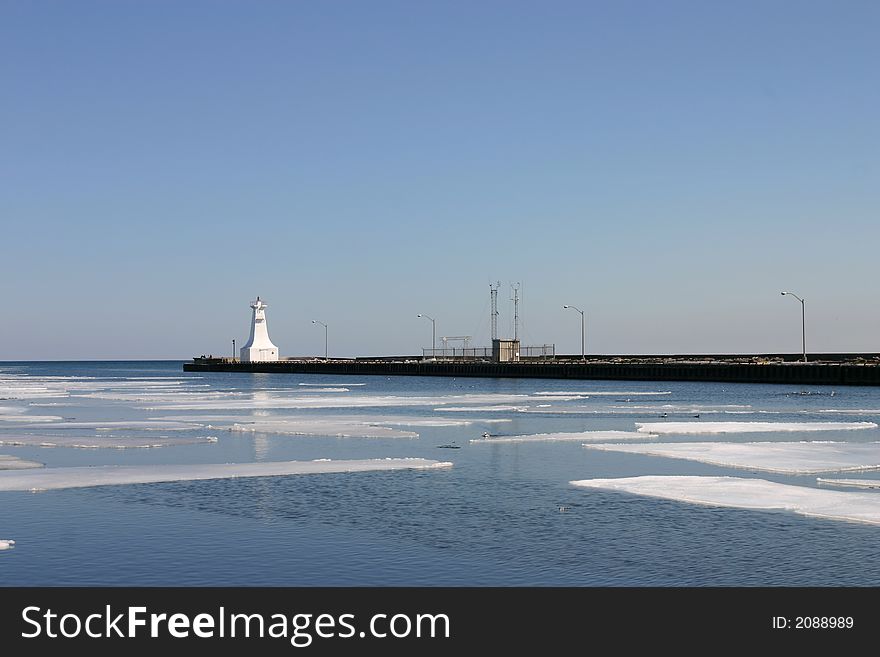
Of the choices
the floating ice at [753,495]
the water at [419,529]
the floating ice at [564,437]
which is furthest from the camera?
the floating ice at [564,437]

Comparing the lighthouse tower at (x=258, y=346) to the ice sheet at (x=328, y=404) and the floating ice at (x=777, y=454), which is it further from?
the floating ice at (x=777, y=454)

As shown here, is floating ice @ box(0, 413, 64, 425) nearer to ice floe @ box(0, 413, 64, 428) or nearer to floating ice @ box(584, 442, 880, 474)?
ice floe @ box(0, 413, 64, 428)

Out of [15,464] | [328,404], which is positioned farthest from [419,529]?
[328,404]

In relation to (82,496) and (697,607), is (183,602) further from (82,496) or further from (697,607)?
(82,496)

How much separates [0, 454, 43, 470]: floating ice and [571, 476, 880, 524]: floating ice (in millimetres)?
12870

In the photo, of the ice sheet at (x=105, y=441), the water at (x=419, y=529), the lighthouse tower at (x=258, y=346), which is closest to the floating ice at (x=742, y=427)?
the water at (x=419, y=529)

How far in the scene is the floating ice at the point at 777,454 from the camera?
23.8m

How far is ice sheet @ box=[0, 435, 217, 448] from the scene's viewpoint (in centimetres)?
3077

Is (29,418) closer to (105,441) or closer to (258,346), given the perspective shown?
(105,441)

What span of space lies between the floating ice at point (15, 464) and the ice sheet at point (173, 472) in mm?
1042

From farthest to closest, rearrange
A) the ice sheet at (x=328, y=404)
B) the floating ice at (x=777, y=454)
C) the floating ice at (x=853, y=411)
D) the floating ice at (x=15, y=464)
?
the ice sheet at (x=328, y=404), the floating ice at (x=853, y=411), the floating ice at (x=15, y=464), the floating ice at (x=777, y=454)

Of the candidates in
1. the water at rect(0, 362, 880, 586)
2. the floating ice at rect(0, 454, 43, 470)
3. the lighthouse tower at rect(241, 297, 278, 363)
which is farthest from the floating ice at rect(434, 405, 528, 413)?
the lighthouse tower at rect(241, 297, 278, 363)

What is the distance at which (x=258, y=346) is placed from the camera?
168m

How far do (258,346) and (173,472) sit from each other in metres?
146
